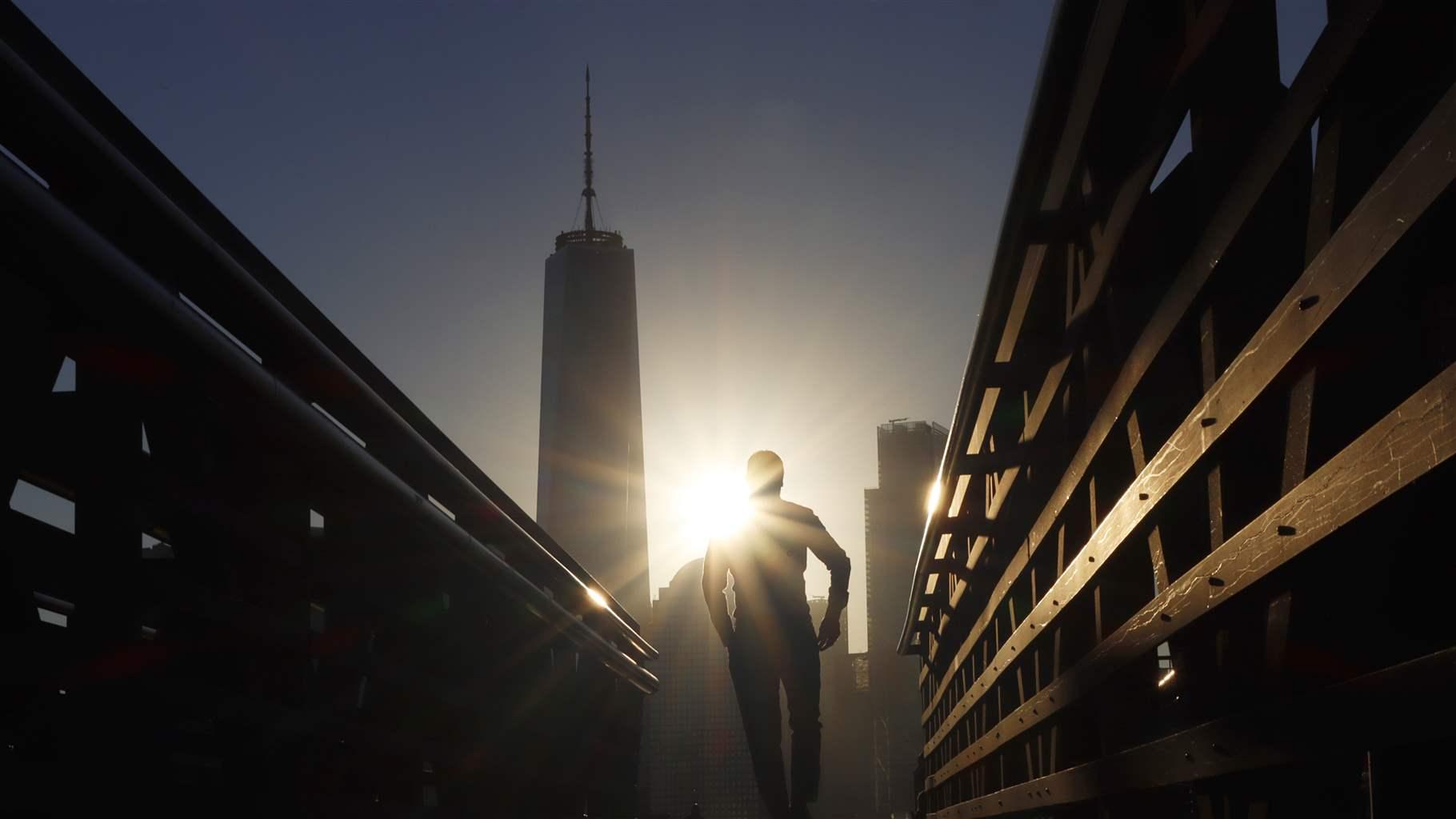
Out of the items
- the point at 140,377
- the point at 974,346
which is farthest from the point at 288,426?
the point at 974,346

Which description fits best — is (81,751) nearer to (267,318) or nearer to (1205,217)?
(267,318)

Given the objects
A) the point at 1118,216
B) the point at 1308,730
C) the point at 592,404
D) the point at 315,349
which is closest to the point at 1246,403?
the point at 1308,730

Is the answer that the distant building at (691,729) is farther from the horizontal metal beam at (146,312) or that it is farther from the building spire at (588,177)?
the horizontal metal beam at (146,312)

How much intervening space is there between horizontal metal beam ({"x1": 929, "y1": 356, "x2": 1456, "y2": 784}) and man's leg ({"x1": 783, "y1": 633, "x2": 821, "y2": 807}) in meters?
2.87

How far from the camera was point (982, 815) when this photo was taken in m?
5.86

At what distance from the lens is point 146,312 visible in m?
2.00

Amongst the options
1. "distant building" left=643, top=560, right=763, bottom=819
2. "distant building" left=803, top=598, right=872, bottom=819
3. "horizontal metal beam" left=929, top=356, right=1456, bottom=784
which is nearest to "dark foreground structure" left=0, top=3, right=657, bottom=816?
→ "horizontal metal beam" left=929, top=356, right=1456, bottom=784

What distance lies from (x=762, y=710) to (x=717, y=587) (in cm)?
57

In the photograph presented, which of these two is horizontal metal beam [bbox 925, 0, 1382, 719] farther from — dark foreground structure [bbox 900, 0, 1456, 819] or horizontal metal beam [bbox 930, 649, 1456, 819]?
horizontal metal beam [bbox 930, 649, 1456, 819]

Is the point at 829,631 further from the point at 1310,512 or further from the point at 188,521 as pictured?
the point at 1310,512

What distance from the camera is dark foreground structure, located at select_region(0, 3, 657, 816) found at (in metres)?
1.80

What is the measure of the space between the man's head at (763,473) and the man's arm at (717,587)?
32cm

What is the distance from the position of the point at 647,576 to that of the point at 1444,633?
456 feet

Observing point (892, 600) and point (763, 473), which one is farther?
point (892, 600)
